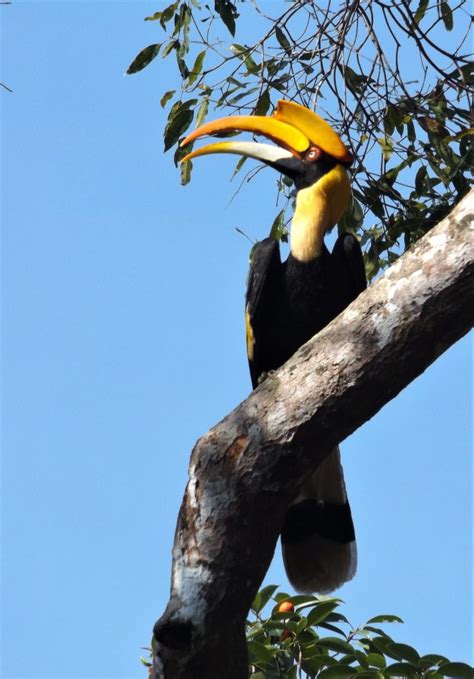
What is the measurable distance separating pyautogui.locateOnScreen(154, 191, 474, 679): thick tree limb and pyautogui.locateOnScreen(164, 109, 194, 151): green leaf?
1.92m

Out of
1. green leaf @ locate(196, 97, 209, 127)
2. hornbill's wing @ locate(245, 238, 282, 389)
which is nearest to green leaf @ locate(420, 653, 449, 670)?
hornbill's wing @ locate(245, 238, 282, 389)

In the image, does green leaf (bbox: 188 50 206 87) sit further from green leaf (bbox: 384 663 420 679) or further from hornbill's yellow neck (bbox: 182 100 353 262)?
green leaf (bbox: 384 663 420 679)

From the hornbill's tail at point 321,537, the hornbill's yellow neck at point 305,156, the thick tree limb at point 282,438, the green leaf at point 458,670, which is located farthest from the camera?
the hornbill's yellow neck at point 305,156

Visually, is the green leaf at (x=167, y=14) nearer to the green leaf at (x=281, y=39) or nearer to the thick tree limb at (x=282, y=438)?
the green leaf at (x=281, y=39)

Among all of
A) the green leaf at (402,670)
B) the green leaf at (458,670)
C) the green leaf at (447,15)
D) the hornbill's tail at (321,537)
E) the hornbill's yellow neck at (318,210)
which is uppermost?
the green leaf at (447,15)

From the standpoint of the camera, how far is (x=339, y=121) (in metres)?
4.32

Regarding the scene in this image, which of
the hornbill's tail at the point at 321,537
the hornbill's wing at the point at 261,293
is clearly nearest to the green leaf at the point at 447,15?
the hornbill's wing at the point at 261,293

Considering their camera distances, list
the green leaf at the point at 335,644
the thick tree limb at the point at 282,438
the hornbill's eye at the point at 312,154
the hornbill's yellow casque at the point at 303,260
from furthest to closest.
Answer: the hornbill's eye at the point at 312,154 < the hornbill's yellow casque at the point at 303,260 < the green leaf at the point at 335,644 < the thick tree limb at the point at 282,438

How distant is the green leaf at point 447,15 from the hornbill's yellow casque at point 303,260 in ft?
2.17

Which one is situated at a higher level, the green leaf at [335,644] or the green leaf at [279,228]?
the green leaf at [279,228]

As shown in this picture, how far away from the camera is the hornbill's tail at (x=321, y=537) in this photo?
137 inches

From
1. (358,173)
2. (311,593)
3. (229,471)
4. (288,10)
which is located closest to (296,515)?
(311,593)

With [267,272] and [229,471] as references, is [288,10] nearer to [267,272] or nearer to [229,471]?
[267,272]

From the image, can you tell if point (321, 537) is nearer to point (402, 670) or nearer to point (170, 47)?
point (402, 670)
